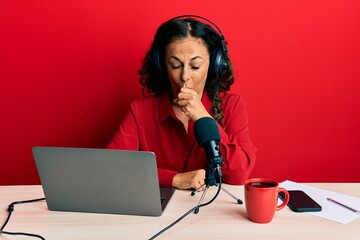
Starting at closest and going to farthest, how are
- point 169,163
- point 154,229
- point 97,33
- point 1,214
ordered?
point 154,229 < point 1,214 < point 169,163 < point 97,33

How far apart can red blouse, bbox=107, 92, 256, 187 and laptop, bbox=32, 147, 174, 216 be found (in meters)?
0.52

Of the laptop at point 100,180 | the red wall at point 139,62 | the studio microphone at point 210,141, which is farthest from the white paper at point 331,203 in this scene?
the red wall at point 139,62

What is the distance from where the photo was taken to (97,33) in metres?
1.88

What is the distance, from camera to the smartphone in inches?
40.2

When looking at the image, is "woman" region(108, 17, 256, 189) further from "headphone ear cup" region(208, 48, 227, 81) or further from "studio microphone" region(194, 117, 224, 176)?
"studio microphone" region(194, 117, 224, 176)

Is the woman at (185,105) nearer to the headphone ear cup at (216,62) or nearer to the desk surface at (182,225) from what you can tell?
the headphone ear cup at (216,62)

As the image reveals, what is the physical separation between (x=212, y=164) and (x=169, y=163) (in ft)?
2.08

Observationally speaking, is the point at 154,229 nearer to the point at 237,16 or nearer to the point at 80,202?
the point at 80,202

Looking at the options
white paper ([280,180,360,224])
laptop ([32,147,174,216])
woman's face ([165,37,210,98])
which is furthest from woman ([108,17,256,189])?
laptop ([32,147,174,216])

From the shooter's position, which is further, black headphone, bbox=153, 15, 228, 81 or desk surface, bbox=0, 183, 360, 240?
black headphone, bbox=153, 15, 228, 81

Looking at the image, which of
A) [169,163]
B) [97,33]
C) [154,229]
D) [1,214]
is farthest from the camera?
[97,33]

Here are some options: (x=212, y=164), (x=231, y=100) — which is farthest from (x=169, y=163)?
(x=212, y=164)

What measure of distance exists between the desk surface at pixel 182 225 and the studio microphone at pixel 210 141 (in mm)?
131

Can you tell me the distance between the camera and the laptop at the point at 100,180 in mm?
927
